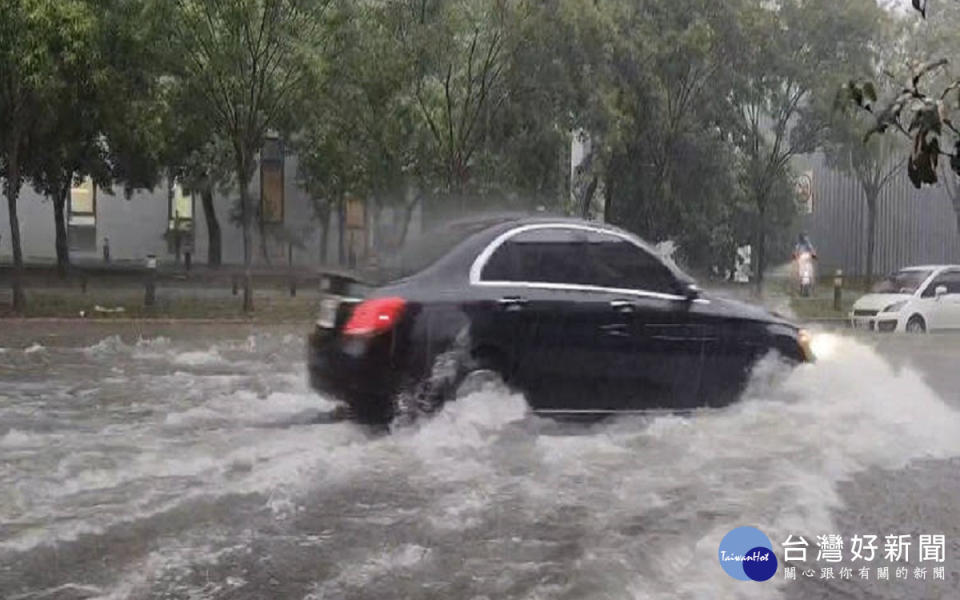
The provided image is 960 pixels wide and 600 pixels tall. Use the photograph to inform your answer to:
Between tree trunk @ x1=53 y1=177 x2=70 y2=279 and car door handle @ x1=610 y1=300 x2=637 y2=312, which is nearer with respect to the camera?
car door handle @ x1=610 y1=300 x2=637 y2=312

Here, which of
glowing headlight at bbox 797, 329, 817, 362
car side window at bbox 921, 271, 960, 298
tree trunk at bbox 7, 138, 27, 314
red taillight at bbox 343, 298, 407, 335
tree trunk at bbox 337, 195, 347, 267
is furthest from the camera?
tree trunk at bbox 337, 195, 347, 267

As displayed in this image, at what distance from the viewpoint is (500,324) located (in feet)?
26.2

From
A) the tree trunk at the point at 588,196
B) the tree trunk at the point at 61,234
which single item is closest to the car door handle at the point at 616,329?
the tree trunk at the point at 588,196

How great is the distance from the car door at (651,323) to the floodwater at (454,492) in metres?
0.24

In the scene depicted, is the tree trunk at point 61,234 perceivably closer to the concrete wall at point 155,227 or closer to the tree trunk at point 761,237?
the concrete wall at point 155,227

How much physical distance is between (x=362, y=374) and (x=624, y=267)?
210 cm

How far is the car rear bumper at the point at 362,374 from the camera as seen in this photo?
7773 mm

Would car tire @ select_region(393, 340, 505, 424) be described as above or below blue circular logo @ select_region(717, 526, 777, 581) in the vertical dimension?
above

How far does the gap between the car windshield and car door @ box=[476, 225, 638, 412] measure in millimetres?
14155

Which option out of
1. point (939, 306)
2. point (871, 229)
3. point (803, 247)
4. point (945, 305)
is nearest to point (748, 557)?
point (939, 306)

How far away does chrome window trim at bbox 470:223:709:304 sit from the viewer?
26.6 ft

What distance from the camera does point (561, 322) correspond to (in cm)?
812

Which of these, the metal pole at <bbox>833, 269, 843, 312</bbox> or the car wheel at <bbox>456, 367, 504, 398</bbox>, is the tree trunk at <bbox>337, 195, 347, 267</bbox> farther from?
the car wheel at <bbox>456, 367, 504, 398</bbox>

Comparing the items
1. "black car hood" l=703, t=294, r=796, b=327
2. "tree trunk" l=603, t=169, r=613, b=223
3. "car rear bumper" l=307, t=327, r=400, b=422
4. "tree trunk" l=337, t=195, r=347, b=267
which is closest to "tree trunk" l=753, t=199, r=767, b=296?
"tree trunk" l=603, t=169, r=613, b=223
